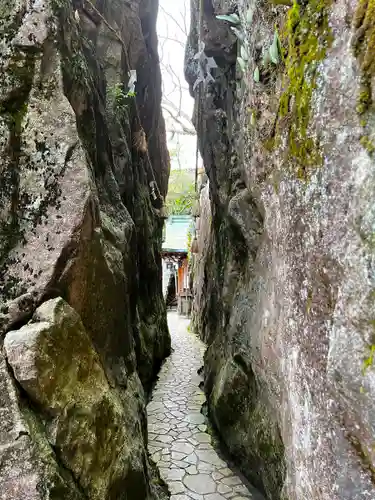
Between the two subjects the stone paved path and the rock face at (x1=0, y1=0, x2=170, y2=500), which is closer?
the rock face at (x1=0, y1=0, x2=170, y2=500)

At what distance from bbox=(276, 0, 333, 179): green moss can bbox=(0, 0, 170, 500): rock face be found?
2.35 m

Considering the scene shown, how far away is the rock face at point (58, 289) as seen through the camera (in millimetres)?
3322

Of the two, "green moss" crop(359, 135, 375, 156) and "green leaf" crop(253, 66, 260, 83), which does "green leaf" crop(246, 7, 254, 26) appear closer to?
"green leaf" crop(253, 66, 260, 83)

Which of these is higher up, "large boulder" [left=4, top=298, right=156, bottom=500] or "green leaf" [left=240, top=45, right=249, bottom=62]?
"green leaf" [left=240, top=45, right=249, bottom=62]

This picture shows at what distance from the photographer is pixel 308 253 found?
3375 millimetres

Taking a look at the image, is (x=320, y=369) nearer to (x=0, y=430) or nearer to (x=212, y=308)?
(x=0, y=430)

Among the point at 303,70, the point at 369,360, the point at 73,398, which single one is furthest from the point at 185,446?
the point at 303,70

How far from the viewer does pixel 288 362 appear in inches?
157

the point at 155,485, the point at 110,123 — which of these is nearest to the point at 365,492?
the point at 155,485

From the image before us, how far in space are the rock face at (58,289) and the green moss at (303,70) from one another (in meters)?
2.35

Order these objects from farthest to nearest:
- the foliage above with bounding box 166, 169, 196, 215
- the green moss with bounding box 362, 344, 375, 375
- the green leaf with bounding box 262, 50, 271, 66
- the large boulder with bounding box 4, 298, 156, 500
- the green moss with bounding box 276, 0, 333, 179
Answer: the foliage above with bounding box 166, 169, 196, 215 < the green leaf with bounding box 262, 50, 271, 66 < the large boulder with bounding box 4, 298, 156, 500 < the green moss with bounding box 276, 0, 333, 179 < the green moss with bounding box 362, 344, 375, 375

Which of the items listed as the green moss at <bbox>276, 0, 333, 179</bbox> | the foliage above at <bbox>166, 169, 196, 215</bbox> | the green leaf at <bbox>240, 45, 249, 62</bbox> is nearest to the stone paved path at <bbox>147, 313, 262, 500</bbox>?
the green moss at <bbox>276, 0, 333, 179</bbox>

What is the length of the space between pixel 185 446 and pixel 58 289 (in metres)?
4.99

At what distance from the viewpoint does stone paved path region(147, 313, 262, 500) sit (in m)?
5.96
